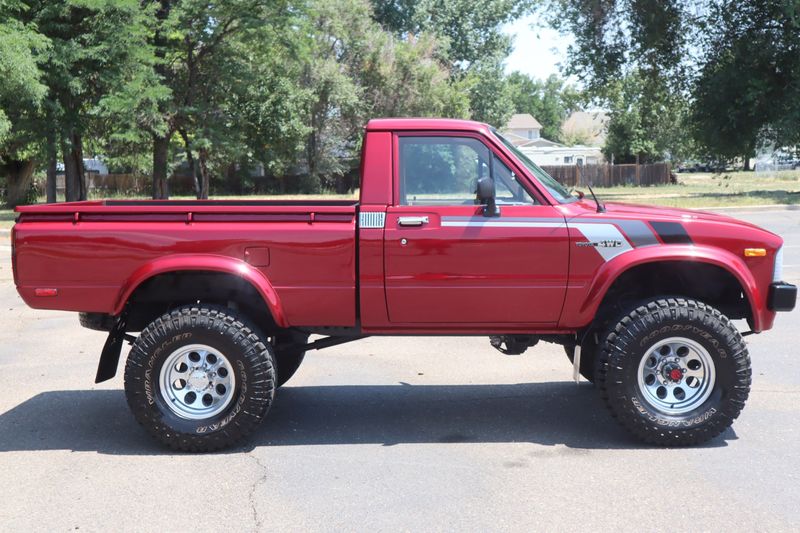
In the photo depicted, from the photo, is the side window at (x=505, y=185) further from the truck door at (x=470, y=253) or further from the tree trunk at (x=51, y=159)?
the tree trunk at (x=51, y=159)

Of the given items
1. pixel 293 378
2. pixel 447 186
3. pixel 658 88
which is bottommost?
pixel 293 378

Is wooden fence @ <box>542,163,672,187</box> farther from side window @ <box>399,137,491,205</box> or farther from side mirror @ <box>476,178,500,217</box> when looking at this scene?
side mirror @ <box>476,178,500,217</box>

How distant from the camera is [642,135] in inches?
2625

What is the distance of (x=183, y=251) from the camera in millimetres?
5441

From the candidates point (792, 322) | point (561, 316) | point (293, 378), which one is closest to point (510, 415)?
point (561, 316)

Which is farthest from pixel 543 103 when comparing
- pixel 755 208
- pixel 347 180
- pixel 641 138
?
pixel 755 208

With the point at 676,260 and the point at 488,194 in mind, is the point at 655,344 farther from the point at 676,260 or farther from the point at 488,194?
the point at 488,194

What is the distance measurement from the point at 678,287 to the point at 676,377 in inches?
25.2

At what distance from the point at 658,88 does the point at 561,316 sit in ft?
112

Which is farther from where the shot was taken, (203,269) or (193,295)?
(193,295)

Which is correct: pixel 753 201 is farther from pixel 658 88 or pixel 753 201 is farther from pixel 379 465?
pixel 379 465

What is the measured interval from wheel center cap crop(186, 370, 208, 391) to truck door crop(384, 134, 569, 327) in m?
1.23

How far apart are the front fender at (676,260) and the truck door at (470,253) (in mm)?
212

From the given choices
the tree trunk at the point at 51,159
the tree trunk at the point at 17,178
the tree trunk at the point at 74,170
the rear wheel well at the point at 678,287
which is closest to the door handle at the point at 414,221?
the rear wheel well at the point at 678,287
